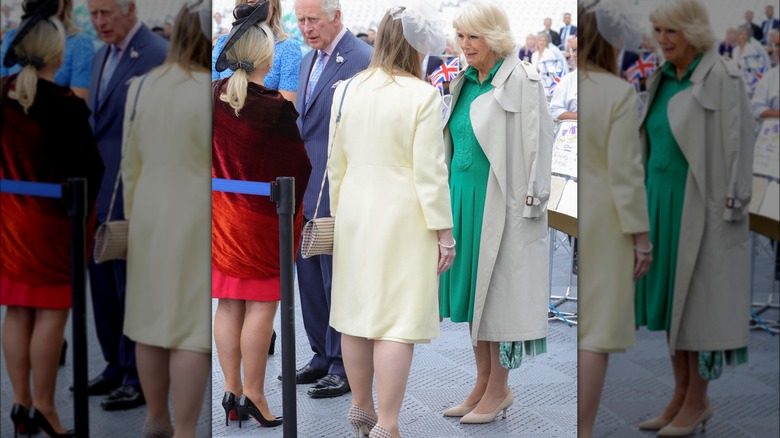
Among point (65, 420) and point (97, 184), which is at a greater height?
point (97, 184)

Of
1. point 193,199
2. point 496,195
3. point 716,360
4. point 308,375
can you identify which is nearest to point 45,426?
point 193,199

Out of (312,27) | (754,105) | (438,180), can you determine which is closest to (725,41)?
(754,105)

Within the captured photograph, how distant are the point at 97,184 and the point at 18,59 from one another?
228 mm

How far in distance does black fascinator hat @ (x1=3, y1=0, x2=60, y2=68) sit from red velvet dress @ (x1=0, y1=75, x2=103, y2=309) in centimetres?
4

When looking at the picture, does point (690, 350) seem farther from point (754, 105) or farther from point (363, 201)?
point (363, 201)

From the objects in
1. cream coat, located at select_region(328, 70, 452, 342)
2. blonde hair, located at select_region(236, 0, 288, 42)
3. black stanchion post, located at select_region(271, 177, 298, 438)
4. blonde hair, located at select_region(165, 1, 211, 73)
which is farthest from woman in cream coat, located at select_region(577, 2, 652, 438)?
blonde hair, located at select_region(236, 0, 288, 42)

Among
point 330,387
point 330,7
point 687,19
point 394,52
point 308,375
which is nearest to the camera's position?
point 687,19

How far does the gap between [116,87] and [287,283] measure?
1477mm

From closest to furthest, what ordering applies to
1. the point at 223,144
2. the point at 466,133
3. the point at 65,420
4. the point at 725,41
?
the point at 725,41 → the point at 65,420 → the point at 223,144 → the point at 466,133

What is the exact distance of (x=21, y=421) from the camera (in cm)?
157

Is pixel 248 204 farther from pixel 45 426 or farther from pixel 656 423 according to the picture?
pixel 656 423

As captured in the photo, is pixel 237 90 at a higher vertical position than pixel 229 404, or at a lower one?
higher

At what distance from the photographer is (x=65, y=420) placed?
62.2 inches

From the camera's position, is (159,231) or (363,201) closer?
(159,231)
